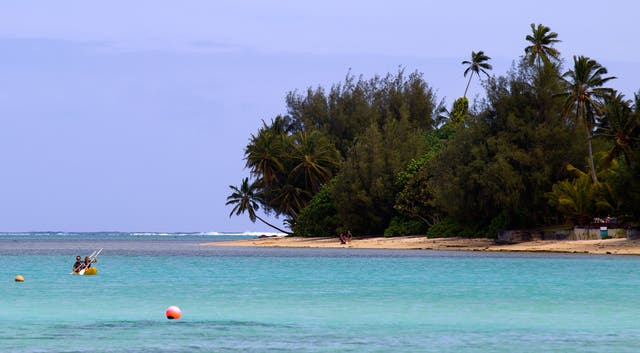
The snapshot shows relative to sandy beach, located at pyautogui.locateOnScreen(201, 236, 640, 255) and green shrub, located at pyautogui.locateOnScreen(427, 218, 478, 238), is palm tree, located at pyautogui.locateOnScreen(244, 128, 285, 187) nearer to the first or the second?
sandy beach, located at pyautogui.locateOnScreen(201, 236, 640, 255)

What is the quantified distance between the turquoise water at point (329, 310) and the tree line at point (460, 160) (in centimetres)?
2446

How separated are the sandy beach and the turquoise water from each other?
19383mm

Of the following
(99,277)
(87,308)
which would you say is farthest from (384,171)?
(87,308)

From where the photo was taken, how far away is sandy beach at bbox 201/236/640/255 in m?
82.3

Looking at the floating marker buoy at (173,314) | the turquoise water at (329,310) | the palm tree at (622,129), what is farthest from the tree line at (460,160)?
the floating marker buoy at (173,314)

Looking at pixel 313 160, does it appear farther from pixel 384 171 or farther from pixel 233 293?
pixel 233 293

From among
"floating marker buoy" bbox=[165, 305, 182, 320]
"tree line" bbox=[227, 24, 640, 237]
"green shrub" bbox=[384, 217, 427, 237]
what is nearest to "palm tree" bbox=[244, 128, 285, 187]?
"tree line" bbox=[227, 24, 640, 237]

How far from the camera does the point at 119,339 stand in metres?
26.9

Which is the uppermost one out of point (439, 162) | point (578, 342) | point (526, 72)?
point (526, 72)

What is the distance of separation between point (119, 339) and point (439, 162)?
7156 centimetres

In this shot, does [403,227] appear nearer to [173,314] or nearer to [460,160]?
[460,160]

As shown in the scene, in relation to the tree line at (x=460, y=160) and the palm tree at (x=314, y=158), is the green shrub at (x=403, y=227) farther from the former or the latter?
the palm tree at (x=314, y=158)

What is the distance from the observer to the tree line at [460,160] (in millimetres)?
86375

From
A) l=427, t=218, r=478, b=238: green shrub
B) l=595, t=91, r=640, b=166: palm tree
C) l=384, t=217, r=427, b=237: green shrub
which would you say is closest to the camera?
l=595, t=91, r=640, b=166: palm tree
